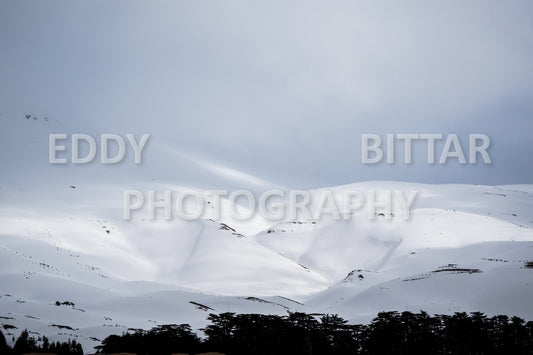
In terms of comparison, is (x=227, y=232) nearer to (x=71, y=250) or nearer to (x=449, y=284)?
(x=71, y=250)

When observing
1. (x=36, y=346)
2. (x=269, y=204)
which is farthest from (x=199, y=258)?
(x=269, y=204)

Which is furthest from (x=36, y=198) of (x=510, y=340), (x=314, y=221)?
(x=510, y=340)

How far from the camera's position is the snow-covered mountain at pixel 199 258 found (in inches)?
1953

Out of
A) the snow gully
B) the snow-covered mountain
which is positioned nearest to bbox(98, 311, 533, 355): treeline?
the snow-covered mountain

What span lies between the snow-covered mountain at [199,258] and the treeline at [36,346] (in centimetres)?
254

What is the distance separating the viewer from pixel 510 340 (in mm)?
41031

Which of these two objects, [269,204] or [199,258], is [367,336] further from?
[269,204]

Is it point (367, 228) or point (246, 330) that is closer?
point (246, 330)

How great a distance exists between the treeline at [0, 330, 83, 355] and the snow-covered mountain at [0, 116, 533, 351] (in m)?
2.54

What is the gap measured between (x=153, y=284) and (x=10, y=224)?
2528 centimetres

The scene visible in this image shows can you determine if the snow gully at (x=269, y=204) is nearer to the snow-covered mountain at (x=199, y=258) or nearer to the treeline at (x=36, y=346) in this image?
the snow-covered mountain at (x=199, y=258)

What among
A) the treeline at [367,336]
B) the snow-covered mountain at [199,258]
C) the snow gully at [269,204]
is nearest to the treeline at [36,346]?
the snow-covered mountain at [199,258]

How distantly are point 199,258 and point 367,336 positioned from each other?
5086 cm

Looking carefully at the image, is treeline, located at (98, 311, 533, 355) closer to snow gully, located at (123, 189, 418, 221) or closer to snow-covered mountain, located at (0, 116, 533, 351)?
snow-covered mountain, located at (0, 116, 533, 351)
